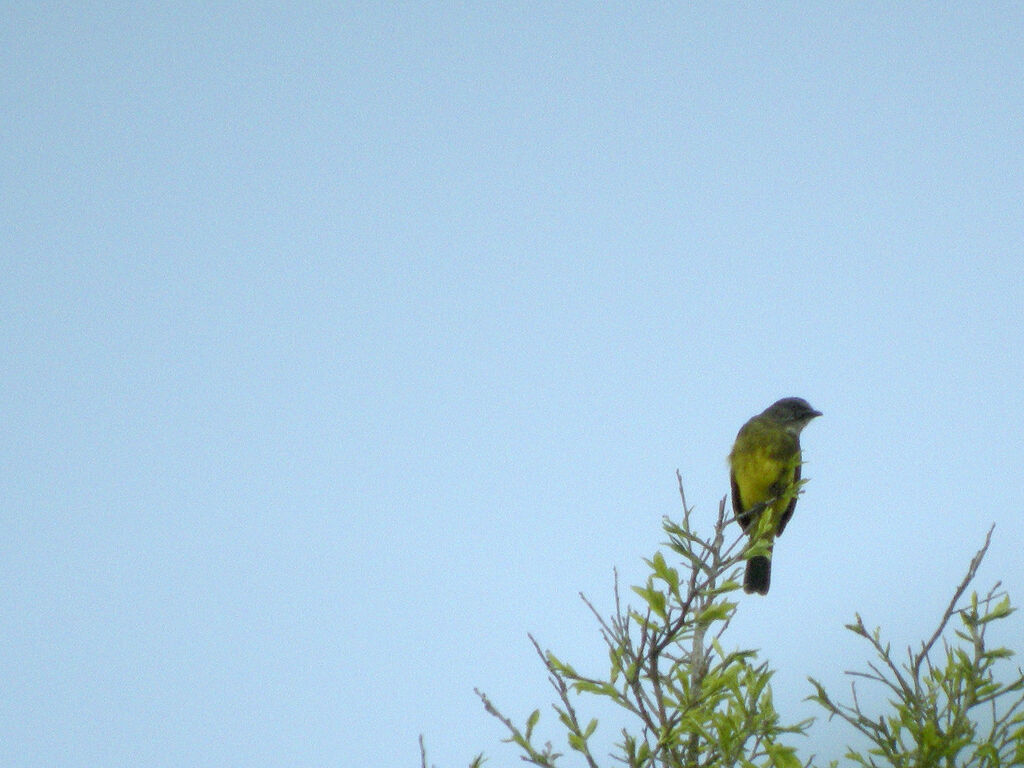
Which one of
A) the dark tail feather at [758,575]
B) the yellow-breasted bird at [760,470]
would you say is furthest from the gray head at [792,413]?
the dark tail feather at [758,575]

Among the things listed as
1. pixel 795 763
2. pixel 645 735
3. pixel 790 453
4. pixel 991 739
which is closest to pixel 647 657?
pixel 645 735

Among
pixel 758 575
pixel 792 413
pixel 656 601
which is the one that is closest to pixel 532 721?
pixel 656 601

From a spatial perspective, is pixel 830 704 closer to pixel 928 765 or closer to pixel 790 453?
pixel 928 765

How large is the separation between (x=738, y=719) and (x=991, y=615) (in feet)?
4.51

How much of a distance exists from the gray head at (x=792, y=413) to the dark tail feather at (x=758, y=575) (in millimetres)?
1656

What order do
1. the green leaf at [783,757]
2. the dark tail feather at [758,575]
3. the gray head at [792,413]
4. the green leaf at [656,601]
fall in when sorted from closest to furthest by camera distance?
the green leaf at [783,757]
the green leaf at [656,601]
the dark tail feather at [758,575]
the gray head at [792,413]

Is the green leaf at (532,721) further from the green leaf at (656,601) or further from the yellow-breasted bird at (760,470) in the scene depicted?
the yellow-breasted bird at (760,470)

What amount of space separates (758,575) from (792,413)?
6.59 feet

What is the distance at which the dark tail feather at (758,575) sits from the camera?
8023 millimetres

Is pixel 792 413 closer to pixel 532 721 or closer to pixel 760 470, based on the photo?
pixel 760 470

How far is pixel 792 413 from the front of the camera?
956cm

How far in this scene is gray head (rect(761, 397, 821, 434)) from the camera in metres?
9.41

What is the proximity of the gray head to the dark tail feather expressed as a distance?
166cm

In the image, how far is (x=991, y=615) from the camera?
13.9 ft
